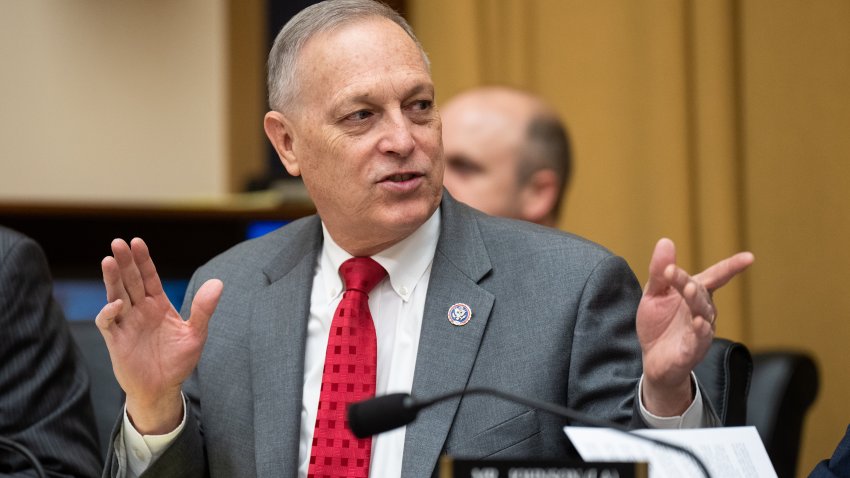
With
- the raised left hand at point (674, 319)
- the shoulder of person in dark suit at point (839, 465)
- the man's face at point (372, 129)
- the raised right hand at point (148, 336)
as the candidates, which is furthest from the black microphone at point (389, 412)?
the man's face at point (372, 129)

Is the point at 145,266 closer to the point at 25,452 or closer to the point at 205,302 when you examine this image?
the point at 205,302

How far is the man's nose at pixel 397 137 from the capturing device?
6.26ft

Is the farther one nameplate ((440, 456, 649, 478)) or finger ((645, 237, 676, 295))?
finger ((645, 237, 676, 295))

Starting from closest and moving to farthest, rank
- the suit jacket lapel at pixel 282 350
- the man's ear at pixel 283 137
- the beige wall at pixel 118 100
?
the suit jacket lapel at pixel 282 350 < the man's ear at pixel 283 137 < the beige wall at pixel 118 100

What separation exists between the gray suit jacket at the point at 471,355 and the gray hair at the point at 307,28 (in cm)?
32

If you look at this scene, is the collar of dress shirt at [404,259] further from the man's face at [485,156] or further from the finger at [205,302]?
the man's face at [485,156]

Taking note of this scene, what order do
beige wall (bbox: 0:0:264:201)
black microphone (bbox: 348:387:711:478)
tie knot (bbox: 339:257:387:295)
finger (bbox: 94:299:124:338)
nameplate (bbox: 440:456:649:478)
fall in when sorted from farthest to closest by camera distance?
beige wall (bbox: 0:0:264:201), tie knot (bbox: 339:257:387:295), finger (bbox: 94:299:124:338), black microphone (bbox: 348:387:711:478), nameplate (bbox: 440:456:649:478)

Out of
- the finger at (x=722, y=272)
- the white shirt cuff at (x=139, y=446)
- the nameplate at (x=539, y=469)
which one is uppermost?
the finger at (x=722, y=272)

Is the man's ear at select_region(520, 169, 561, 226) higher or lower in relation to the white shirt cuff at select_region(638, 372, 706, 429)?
higher

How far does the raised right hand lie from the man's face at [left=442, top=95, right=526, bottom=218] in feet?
4.54

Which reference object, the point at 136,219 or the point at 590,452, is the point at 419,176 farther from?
the point at 136,219

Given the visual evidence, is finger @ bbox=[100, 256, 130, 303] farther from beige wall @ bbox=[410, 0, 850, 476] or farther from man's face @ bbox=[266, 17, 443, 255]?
beige wall @ bbox=[410, 0, 850, 476]

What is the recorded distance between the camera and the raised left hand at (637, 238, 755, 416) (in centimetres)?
154

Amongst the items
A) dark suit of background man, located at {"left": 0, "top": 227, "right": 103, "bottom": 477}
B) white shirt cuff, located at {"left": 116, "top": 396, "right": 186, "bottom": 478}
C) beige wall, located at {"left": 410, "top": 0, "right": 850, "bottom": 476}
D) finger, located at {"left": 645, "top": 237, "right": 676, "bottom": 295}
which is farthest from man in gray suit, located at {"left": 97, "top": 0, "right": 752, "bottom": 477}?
beige wall, located at {"left": 410, "top": 0, "right": 850, "bottom": 476}
